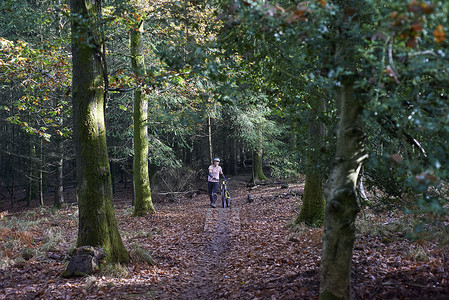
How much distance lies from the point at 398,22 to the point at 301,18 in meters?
0.75

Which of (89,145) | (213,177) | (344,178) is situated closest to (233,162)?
(213,177)

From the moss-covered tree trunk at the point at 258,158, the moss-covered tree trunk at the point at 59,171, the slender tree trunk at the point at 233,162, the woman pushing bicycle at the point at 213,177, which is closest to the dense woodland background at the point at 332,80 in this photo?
the woman pushing bicycle at the point at 213,177

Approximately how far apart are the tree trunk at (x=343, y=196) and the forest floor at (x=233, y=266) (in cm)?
91

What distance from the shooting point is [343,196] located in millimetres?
3350

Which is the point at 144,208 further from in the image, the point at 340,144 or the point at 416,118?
the point at 416,118

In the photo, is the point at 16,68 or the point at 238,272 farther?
the point at 16,68

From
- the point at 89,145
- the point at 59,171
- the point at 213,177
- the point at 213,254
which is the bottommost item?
the point at 213,254

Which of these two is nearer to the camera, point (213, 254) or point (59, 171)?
point (213, 254)

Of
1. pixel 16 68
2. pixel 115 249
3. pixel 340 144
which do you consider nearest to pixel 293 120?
pixel 340 144

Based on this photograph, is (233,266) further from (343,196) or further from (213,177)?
(213,177)

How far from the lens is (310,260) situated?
5.94m

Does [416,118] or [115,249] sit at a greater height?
[416,118]

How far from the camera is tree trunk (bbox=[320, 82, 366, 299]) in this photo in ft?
10.9

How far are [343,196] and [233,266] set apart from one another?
382 centimetres
